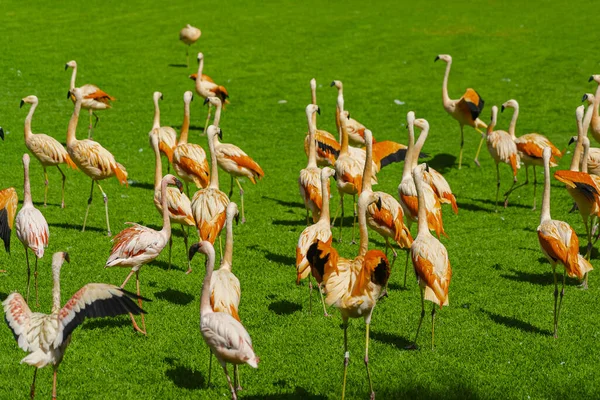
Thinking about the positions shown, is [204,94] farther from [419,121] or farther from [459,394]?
[459,394]

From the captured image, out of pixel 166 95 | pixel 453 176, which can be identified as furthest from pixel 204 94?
pixel 453 176

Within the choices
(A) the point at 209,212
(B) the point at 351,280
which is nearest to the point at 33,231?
(A) the point at 209,212

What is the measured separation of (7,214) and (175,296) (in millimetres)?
2145

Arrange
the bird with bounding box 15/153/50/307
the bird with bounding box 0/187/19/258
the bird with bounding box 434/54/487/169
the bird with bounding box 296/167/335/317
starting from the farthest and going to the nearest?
the bird with bounding box 434/54/487/169
the bird with bounding box 296/167/335/317
the bird with bounding box 15/153/50/307
the bird with bounding box 0/187/19/258

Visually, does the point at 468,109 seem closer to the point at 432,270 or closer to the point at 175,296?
the point at 432,270

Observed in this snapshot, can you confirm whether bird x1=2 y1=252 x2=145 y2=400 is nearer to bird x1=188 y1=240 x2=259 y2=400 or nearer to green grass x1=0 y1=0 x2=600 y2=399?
bird x1=188 y1=240 x2=259 y2=400

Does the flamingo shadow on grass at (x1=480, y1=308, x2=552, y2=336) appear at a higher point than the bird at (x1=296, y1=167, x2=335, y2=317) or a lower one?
lower

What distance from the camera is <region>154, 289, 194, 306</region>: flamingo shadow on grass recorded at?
8.67 meters

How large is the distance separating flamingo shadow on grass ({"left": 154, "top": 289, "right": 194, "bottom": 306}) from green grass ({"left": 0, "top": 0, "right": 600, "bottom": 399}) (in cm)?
3

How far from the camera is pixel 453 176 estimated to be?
48.4ft

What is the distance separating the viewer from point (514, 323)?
8.42 meters

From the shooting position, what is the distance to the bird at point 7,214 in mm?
7891

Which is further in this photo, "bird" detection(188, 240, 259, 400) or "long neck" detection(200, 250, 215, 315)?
"long neck" detection(200, 250, 215, 315)

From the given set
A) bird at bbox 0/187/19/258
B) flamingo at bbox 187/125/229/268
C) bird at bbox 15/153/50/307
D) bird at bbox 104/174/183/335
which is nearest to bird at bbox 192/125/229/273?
flamingo at bbox 187/125/229/268
